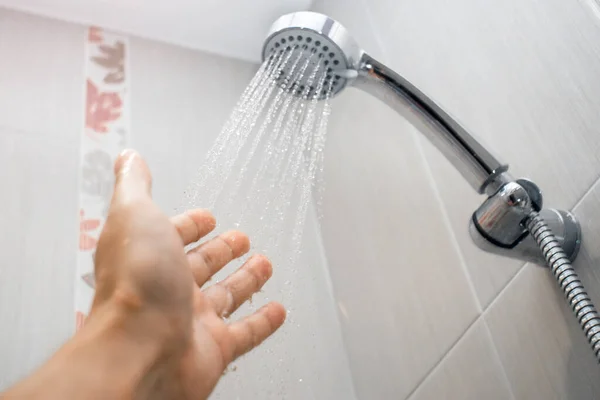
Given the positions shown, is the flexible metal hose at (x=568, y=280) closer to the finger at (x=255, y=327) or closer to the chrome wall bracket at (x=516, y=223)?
the chrome wall bracket at (x=516, y=223)

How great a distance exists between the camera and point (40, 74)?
110cm

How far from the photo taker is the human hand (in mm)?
400

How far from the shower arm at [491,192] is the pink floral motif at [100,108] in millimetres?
627

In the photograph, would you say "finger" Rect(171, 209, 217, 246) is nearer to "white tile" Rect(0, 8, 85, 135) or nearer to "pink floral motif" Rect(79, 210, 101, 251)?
"pink floral motif" Rect(79, 210, 101, 251)

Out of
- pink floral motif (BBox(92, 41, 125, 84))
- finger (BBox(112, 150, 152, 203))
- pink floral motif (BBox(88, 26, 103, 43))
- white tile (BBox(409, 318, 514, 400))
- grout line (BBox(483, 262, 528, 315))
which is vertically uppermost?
pink floral motif (BBox(88, 26, 103, 43))

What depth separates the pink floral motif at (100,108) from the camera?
108 cm

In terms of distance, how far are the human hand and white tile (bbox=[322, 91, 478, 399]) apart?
344mm

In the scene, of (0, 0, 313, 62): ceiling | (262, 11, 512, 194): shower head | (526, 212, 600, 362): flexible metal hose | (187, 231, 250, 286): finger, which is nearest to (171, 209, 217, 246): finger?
(187, 231, 250, 286): finger

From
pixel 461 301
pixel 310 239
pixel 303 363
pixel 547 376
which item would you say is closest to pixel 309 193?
pixel 310 239

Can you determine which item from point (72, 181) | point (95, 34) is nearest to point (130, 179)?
point (72, 181)

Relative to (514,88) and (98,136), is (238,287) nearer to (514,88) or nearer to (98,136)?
(514,88)

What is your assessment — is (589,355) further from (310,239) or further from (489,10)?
(310,239)

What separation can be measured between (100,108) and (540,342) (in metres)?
0.84

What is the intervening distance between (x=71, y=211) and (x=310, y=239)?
0.42 meters
